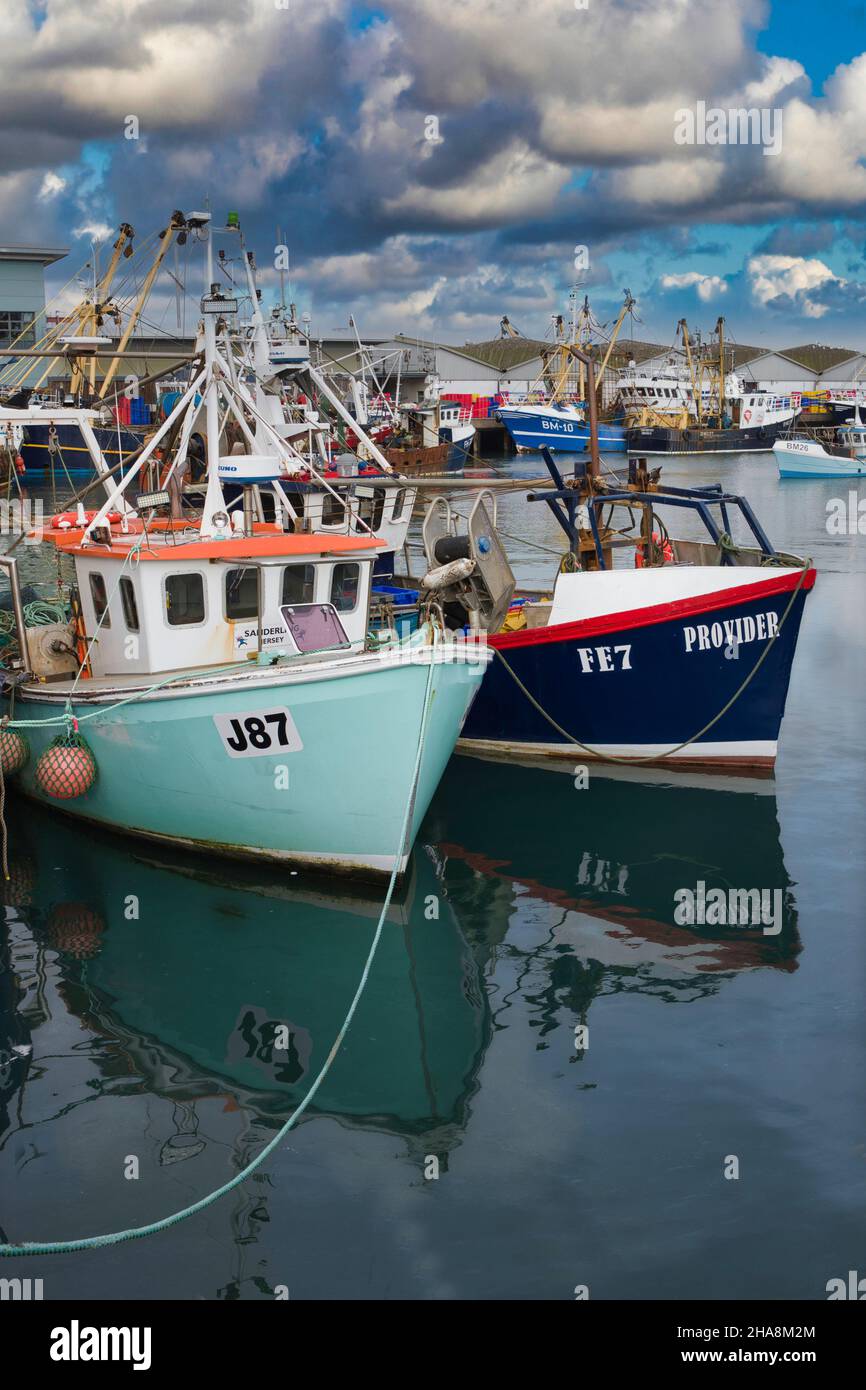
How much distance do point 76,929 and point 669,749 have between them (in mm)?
8324

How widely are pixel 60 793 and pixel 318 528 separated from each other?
845cm

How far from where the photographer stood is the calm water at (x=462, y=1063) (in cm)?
747

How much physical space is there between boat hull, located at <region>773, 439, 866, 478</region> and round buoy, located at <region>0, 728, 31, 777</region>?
202 ft

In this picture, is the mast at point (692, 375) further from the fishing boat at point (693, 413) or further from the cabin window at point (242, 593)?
the cabin window at point (242, 593)

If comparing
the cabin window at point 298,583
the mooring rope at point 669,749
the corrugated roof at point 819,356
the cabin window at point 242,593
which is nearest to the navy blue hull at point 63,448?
the mooring rope at point 669,749

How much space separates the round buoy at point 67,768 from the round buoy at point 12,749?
1.31 meters

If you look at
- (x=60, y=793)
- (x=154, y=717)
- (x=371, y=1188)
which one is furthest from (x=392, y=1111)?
(x=60, y=793)

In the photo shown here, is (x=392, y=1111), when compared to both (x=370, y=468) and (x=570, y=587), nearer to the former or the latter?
(x=570, y=587)

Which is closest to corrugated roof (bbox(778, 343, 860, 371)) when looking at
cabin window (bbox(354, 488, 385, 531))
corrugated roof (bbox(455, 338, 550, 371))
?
corrugated roof (bbox(455, 338, 550, 371))

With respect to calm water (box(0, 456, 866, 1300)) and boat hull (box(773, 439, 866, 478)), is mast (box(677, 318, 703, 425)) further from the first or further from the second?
calm water (box(0, 456, 866, 1300))

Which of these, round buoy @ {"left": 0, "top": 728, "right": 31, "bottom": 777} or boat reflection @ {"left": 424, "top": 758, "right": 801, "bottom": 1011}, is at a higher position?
round buoy @ {"left": 0, "top": 728, "right": 31, "bottom": 777}

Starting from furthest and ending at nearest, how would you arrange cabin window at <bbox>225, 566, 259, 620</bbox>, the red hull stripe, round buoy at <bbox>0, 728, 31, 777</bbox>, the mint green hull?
1. the red hull stripe
2. round buoy at <bbox>0, 728, 31, 777</bbox>
3. cabin window at <bbox>225, 566, 259, 620</bbox>
4. the mint green hull

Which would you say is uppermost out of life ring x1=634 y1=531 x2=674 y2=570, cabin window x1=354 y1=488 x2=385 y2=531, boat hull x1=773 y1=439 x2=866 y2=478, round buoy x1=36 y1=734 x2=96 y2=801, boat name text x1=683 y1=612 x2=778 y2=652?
boat hull x1=773 y1=439 x2=866 y2=478

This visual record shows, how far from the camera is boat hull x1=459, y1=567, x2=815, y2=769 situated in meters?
16.4
